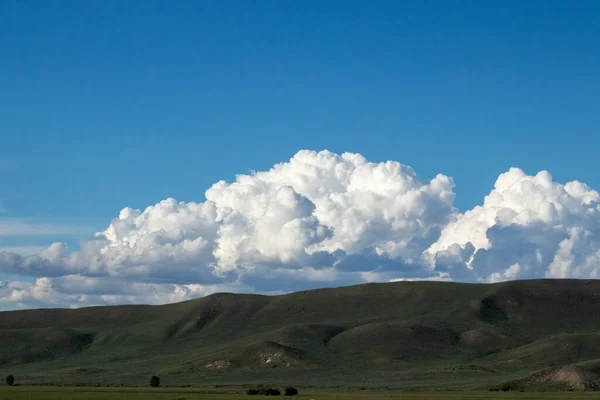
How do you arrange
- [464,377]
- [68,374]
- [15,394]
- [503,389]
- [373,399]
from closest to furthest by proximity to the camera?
1. [373,399]
2. [15,394]
3. [503,389]
4. [464,377]
5. [68,374]

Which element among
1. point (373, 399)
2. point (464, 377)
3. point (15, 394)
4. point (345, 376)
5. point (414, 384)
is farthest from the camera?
point (345, 376)

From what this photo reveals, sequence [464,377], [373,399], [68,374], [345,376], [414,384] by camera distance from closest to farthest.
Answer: [373,399], [414,384], [464,377], [345,376], [68,374]

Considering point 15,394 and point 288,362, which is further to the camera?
point 288,362

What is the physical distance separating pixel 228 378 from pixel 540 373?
58859 millimetres

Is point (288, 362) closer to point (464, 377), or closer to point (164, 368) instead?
point (164, 368)

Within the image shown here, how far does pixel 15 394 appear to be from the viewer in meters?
109

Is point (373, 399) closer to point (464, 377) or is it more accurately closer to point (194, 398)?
point (194, 398)

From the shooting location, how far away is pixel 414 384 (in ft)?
486

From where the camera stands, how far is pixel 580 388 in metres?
138

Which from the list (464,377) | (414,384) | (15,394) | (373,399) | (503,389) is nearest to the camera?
(373,399)

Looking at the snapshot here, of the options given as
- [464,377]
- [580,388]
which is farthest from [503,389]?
[464,377]

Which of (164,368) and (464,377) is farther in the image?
(164,368)

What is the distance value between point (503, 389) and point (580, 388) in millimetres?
14261

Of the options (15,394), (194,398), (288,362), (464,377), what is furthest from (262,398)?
(288,362)
